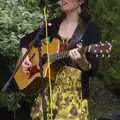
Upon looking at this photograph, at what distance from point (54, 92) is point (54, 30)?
0.44 meters

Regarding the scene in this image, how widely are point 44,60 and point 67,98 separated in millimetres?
300

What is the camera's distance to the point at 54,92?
4.59 m

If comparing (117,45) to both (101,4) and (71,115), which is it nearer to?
(71,115)

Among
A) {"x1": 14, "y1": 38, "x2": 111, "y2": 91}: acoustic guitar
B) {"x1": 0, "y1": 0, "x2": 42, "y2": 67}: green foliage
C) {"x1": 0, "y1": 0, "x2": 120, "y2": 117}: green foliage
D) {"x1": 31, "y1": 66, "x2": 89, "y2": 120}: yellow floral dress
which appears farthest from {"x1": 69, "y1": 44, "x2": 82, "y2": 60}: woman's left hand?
{"x1": 0, "y1": 0, "x2": 42, "y2": 67}: green foliage

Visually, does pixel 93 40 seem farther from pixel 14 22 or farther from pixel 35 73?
pixel 14 22

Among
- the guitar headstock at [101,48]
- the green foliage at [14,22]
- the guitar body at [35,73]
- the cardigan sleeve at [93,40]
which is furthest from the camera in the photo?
the green foliage at [14,22]

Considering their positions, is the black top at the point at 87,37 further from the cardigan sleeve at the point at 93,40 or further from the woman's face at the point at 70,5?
the woman's face at the point at 70,5

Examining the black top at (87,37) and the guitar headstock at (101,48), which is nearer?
the guitar headstock at (101,48)

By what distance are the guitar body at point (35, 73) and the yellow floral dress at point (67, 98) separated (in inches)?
2.9

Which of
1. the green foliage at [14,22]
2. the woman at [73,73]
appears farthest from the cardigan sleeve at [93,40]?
the green foliage at [14,22]

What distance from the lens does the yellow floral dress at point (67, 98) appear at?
455 cm

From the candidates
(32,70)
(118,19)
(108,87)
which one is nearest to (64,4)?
(32,70)

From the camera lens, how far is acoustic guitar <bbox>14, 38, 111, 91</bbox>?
4.36 meters

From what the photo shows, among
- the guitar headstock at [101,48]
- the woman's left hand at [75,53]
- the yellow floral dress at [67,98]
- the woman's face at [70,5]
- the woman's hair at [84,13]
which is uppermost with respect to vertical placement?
the woman's face at [70,5]
